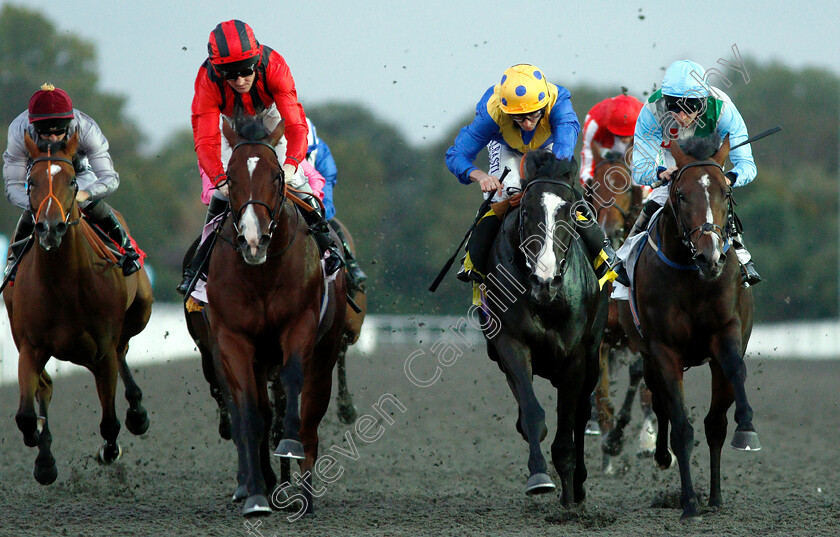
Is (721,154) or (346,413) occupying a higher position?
(721,154)

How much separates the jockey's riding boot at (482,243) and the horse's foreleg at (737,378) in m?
1.44

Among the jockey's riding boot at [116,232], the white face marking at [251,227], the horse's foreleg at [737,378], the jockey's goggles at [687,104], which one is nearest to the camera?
the white face marking at [251,227]

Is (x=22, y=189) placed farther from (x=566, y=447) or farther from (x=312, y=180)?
(x=566, y=447)

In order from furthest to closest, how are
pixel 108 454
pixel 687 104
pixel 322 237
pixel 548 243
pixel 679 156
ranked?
pixel 108 454, pixel 687 104, pixel 322 237, pixel 679 156, pixel 548 243

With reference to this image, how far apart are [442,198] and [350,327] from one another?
4262 cm

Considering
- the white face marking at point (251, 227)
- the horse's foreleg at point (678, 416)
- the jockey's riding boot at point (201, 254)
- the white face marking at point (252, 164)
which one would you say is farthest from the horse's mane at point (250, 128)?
the horse's foreleg at point (678, 416)

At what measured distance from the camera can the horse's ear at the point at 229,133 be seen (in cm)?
602

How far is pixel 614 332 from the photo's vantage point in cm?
860

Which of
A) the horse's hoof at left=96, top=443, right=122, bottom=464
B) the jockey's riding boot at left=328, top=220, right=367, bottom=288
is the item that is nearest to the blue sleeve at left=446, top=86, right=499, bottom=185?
the jockey's riding boot at left=328, top=220, right=367, bottom=288

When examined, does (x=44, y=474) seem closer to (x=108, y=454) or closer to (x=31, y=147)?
(x=108, y=454)

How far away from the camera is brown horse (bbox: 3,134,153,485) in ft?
22.5

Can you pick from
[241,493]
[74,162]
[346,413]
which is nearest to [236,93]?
[74,162]

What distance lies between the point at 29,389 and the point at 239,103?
7.51ft

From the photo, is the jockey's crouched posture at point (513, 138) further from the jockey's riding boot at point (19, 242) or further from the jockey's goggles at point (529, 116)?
the jockey's riding boot at point (19, 242)
